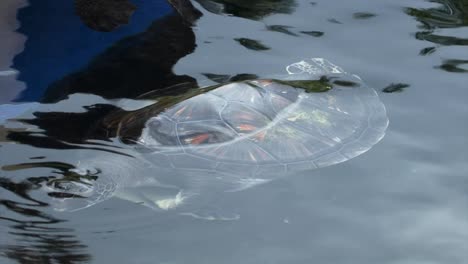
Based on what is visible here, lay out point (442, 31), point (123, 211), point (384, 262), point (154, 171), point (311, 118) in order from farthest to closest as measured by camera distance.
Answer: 1. point (442, 31)
2. point (311, 118)
3. point (154, 171)
4. point (123, 211)
5. point (384, 262)

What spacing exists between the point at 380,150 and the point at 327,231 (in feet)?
2.36

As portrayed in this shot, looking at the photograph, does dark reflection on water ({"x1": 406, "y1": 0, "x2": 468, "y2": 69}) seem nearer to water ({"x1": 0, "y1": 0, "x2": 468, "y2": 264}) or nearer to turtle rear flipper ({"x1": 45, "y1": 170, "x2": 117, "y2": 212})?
water ({"x1": 0, "y1": 0, "x2": 468, "y2": 264})

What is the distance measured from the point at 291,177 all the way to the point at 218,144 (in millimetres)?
388

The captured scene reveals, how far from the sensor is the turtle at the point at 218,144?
3754 mm

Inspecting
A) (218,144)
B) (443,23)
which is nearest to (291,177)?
(218,144)

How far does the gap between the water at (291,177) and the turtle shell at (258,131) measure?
3.6 inches

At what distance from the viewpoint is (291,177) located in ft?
12.7

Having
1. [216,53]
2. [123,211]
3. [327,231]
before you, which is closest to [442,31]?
[216,53]

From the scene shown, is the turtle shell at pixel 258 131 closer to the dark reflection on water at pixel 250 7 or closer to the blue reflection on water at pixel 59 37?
the blue reflection on water at pixel 59 37

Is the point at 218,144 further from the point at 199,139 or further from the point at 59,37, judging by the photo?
the point at 59,37

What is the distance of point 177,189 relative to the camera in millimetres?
3775

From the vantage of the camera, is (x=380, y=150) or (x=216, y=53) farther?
(x=216, y=53)

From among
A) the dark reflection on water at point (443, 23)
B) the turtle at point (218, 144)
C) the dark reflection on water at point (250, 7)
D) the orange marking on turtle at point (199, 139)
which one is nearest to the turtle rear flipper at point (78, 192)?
the turtle at point (218, 144)

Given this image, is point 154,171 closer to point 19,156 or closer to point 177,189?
point 177,189
